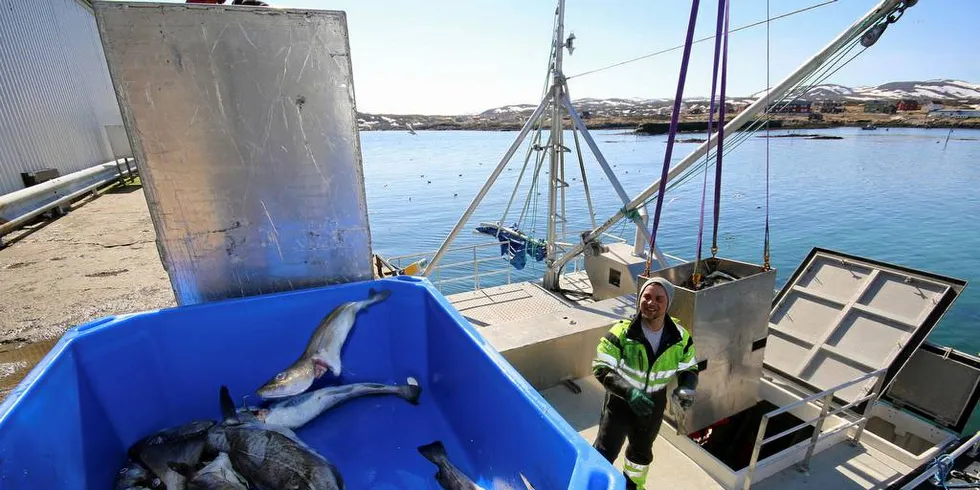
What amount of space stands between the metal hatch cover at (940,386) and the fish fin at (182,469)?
6.15 metres

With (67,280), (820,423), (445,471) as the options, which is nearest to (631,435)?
(445,471)

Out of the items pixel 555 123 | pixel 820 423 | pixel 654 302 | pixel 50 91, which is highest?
pixel 50 91

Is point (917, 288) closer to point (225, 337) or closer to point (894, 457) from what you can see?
point (894, 457)

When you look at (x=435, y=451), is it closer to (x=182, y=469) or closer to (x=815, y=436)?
(x=182, y=469)

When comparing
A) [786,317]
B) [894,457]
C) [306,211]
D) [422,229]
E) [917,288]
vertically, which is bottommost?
[422,229]

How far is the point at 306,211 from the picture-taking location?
102 inches

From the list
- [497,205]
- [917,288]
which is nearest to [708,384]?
[917,288]

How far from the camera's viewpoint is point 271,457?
205 cm

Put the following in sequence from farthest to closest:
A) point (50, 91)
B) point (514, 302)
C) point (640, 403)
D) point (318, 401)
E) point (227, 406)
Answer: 1. point (50, 91)
2. point (514, 302)
3. point (640, 403)
4. point (318, 401)
5. point (227, 406)

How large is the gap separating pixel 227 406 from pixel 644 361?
2424 millimetres

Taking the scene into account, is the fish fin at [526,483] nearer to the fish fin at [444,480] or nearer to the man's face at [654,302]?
the fish fin at [444,480]

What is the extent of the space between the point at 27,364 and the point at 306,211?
3.11 m

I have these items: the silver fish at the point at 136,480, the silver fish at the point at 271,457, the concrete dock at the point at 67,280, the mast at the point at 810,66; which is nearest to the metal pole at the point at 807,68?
the mast at the point at 810,66

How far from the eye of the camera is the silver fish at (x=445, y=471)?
210 centimetres
